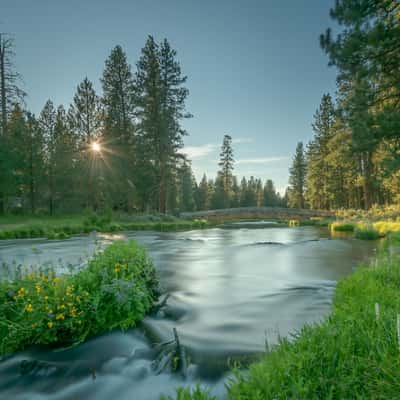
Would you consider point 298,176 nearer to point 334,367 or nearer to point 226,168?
point 226,168

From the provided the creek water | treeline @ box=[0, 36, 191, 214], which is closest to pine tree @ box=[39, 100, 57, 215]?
treeline @ box=[0, 36, 191, 214]

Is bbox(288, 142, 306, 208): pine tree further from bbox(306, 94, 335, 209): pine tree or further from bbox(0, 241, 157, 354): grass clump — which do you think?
bbox(0, 241, 157, 354): grass clump

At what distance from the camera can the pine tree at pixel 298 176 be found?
57.2m

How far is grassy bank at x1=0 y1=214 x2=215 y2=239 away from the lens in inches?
629

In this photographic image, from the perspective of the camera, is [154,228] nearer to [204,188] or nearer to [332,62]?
[332,62]

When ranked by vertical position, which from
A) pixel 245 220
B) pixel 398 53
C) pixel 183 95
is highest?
pixel 183 95

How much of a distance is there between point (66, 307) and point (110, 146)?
2706 centimetres

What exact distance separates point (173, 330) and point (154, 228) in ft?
62.3

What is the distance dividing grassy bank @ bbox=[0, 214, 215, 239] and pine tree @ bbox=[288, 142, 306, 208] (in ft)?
116

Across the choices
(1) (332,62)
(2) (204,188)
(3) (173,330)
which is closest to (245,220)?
(2) (204,188)

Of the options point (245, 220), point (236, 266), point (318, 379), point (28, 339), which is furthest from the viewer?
point (245, 220)

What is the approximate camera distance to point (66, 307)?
141 inches

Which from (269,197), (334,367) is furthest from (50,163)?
(269,197)

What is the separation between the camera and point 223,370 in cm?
305
